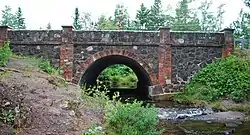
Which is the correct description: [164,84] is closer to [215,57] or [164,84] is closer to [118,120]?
[215,57]

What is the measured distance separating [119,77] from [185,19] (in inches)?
678

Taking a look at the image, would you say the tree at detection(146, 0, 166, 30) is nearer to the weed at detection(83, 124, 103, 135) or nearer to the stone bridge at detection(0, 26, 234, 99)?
the stone bridge at detection(0, 26, 234, 99)

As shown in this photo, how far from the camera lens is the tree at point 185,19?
42.9 meters

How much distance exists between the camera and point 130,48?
55.3 feet

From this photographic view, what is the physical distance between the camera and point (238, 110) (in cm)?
1345

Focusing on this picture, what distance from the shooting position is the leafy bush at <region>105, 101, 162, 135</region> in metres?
6.06

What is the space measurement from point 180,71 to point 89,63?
4.65 m

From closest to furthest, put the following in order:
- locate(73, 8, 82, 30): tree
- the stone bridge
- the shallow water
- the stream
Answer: the shallow water
the stream
the stone bridge
locate(73, 8, 82, 30): tree

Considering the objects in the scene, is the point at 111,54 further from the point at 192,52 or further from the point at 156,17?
the point at 156,17

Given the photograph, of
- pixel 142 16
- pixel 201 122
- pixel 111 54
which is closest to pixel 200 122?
pixel 201 122

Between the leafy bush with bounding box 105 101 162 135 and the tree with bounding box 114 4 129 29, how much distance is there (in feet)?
121

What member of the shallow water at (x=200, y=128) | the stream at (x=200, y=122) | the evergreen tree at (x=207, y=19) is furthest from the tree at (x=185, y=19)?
the shallow water at (x=200, y=128)

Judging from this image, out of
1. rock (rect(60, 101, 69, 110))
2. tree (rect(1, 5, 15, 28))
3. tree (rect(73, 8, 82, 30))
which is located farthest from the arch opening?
tree (rect(1, 5, 15, 28))

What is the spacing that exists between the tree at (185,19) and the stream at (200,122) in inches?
1156
